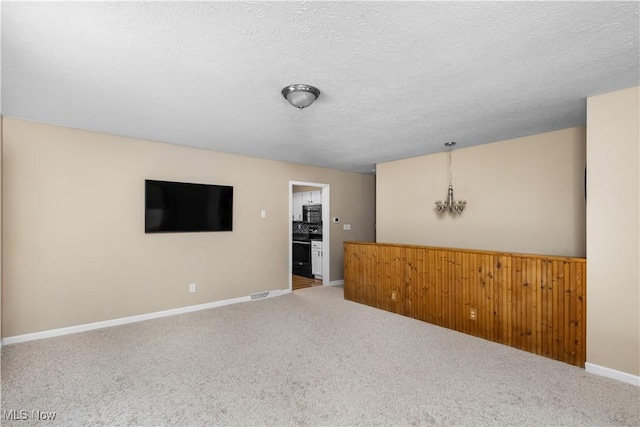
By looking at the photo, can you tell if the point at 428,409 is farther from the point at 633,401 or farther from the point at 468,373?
the point at 633,401

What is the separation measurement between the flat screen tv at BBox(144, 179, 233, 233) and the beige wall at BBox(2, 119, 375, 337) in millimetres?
105

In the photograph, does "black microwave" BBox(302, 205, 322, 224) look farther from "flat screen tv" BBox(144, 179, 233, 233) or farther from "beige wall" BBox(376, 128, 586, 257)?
"flat screen tv" BBox(144, 179, 233, 233)

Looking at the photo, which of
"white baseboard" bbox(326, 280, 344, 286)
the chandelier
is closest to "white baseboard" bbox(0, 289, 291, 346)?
"white baseboard" bbox(326, 280, 344, 286)

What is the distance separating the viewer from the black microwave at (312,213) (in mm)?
7005

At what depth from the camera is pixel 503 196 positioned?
399cm

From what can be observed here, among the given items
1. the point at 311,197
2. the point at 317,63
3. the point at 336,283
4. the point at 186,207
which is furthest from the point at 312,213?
the point at 317,63

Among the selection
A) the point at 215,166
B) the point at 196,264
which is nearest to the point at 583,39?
the point at 215,166

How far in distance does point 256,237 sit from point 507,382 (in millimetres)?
3708

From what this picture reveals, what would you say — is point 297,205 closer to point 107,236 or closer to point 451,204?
point 451,204

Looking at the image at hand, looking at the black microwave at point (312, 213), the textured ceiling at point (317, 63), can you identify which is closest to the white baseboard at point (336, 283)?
the black microwave at point (312, 213)

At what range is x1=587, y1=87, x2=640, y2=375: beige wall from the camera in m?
2.40

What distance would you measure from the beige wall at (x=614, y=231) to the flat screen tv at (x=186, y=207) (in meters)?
4.20

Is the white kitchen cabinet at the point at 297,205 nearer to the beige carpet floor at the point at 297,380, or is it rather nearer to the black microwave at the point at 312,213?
the black microwave at the point at 312,213

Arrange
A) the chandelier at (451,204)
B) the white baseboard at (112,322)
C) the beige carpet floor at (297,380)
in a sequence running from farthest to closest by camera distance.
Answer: the chandelier at (451,204), the white baseboard at (112,322), the beige carpet floor at (297,380)
